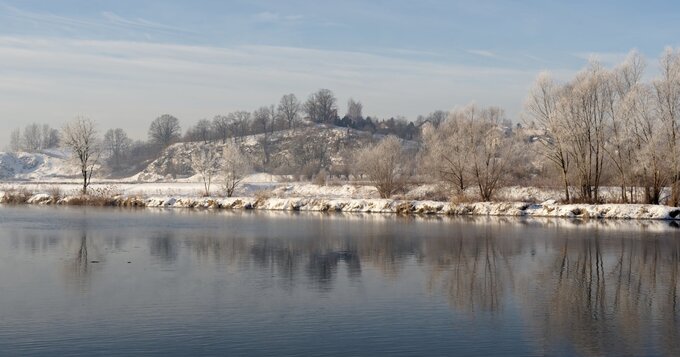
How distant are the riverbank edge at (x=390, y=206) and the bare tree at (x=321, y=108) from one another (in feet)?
350

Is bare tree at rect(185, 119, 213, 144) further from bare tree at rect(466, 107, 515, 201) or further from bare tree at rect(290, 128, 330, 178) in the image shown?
A: bare tree at rect(466, 107, 515, 201)

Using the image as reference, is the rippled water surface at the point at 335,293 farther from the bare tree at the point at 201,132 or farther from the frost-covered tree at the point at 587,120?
the bare tree at the point at 201,132

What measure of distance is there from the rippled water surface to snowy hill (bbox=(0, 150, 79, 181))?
98.4 m

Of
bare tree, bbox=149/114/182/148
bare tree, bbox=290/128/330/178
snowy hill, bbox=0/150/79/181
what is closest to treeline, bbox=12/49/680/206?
bare tree, bbox=290/128/330/178

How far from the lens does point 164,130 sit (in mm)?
171500

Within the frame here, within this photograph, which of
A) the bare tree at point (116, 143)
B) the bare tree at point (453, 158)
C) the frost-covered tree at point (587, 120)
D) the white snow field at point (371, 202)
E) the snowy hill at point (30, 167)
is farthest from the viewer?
the bare tree at point (116, 143)

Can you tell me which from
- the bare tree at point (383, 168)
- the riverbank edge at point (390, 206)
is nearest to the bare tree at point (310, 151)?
the bare tree at point (383, 168)

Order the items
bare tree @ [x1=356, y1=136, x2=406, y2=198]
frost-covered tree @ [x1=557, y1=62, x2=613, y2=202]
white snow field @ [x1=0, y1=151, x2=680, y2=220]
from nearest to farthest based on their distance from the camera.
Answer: white snow field @ [x1=0, y1=151, x2=680, y2=220], frost-covered tree @ [x1=557, y1=62, x2=613, y2=202], bare tree @ [x1=356, y1=136, x2=406, y2=198]

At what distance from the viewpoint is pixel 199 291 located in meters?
17.6

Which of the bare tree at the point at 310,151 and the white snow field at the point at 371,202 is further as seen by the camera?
the bare tree at the point at 310,151

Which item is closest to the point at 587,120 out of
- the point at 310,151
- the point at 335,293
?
the point at 335,293

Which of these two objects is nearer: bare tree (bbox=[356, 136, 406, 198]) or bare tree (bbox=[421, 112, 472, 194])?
bare tree (bbox=[421, 112, 472, 194])

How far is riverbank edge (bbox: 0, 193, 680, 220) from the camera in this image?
44875mm

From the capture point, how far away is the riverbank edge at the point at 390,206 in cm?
4488
